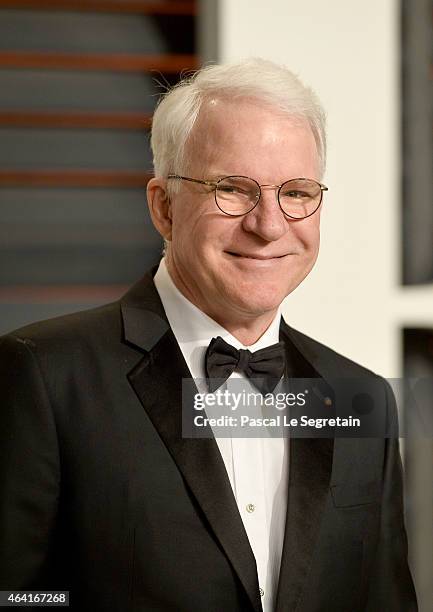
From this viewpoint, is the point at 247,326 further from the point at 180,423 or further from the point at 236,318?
the point at 180,423

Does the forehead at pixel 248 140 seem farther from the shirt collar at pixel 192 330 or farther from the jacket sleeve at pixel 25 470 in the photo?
the jacket sleeve at pixel 25 470

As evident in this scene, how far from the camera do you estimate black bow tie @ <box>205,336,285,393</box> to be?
122 centimetres

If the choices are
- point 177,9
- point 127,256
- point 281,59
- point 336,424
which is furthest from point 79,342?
point 177,9

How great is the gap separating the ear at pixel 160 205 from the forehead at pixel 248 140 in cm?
8

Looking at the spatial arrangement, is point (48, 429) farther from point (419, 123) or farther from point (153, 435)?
point (419, 123)

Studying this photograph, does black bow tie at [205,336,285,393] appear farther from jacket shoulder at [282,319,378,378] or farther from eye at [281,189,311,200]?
eye at [281,189,311,200]

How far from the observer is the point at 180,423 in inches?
46.4

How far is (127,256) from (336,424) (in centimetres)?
62

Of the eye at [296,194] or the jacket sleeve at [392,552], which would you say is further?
the jacket sleeve at [392,552]

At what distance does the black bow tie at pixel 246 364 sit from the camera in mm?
1221

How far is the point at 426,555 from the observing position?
160 centimetres

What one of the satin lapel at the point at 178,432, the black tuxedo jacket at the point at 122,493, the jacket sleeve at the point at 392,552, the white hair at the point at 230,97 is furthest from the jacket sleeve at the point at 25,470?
the jacket sleeve at the point at 392,552

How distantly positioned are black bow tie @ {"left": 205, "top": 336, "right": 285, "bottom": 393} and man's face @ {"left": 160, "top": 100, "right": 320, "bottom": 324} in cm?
6

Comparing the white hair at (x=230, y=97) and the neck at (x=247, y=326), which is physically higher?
the white hair at (x=230, y=97)
